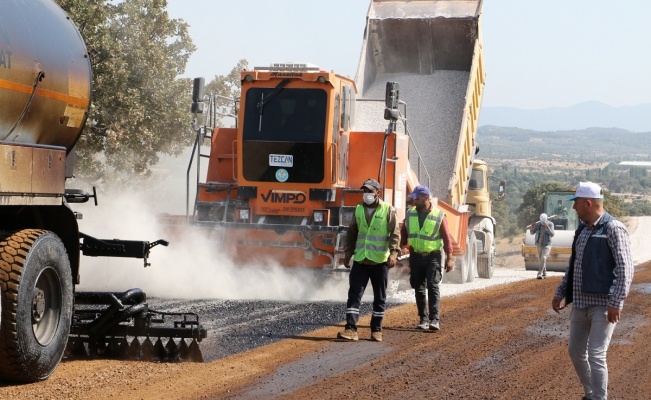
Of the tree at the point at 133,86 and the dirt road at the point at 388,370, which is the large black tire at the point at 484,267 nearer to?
the tree at the point at 133,86

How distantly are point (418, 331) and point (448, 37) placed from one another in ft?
31.0

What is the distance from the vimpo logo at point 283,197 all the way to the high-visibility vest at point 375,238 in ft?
15.0

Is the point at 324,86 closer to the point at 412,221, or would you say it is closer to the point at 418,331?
the point at 412,221

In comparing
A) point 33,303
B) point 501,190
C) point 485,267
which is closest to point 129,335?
point 33,303

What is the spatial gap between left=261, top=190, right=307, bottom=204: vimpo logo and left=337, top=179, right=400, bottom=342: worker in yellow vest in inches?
176

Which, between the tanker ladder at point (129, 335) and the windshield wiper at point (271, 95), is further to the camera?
the windshield wiper at point (271, 95)

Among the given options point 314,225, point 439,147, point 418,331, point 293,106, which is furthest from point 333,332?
point 439,147

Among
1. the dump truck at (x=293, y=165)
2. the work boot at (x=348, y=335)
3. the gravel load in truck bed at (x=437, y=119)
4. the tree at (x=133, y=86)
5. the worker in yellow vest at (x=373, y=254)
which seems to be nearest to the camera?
the work boot at (x=348, y=335)

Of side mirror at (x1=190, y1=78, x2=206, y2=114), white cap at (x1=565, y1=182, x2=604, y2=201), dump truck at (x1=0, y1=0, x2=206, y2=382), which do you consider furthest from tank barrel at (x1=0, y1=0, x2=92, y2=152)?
side mirror at (x1=190, y1=78, x2=206, y2=114)

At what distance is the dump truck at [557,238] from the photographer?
30.8 meters

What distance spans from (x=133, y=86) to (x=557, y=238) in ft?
45.1

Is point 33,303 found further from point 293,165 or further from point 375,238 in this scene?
point 293,165

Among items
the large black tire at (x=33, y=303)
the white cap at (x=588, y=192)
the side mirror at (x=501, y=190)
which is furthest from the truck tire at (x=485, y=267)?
the white cap at (x=588, y=192)

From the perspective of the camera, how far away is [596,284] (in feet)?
24.1
